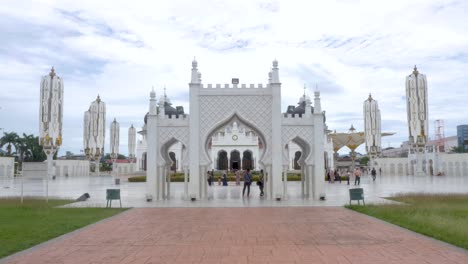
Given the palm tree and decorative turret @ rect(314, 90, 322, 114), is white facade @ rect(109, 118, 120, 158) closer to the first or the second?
the palm tree

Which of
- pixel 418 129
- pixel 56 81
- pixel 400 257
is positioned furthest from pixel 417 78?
pixel 400 257

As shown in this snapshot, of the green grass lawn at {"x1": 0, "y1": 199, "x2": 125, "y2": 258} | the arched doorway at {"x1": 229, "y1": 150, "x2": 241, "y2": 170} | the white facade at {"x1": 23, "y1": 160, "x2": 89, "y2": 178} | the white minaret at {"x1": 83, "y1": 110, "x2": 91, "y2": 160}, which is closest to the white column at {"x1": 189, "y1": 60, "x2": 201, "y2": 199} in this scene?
the green grass lawn at {"x1": 0, "y1": 199, "x2": 125, "y2": 258}

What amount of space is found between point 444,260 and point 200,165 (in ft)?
41.0

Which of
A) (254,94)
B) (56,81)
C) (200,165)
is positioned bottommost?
(200,165)

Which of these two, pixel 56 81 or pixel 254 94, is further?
pixel 56 81

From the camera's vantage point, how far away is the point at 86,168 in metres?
60.6

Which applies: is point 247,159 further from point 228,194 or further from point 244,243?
point 244,243

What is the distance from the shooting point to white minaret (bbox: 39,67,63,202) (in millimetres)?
45969

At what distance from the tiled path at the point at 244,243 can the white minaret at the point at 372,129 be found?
4988 centimetres

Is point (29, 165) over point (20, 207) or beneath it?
over

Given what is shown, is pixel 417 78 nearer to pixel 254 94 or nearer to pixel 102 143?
pixel 254 94

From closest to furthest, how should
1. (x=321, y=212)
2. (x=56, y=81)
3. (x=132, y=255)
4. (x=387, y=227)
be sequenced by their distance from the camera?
(x=132, y=255) → (x=387, y=227) → (x=321, y=212) → (x=56, y=81)

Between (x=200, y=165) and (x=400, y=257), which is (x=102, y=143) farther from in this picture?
(x=400, y=257)

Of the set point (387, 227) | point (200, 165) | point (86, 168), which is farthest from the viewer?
point (86, 168)
